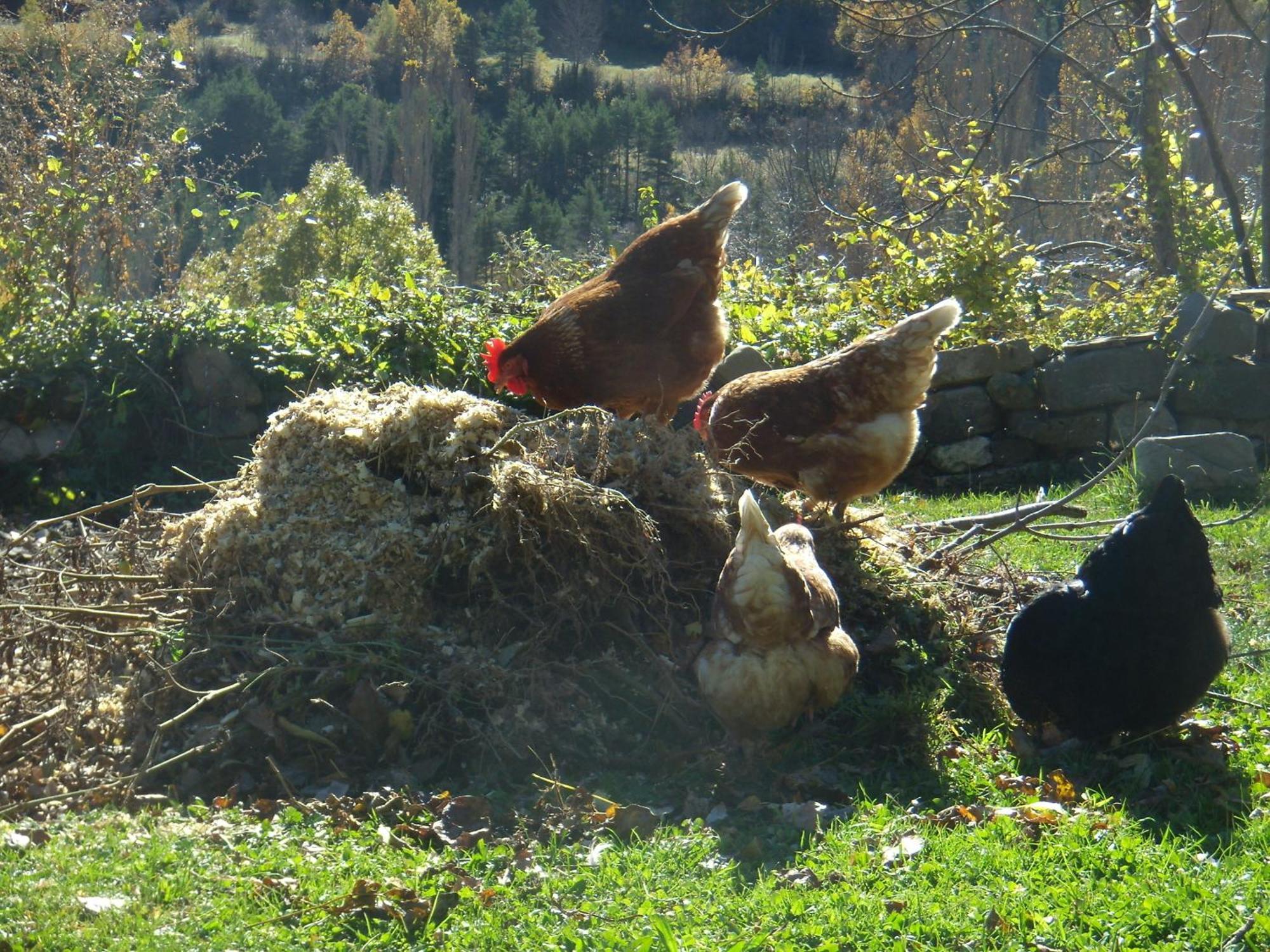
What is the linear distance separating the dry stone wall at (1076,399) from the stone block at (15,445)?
666cm

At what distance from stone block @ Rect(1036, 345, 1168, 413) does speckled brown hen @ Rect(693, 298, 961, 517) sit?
3573 millimetres

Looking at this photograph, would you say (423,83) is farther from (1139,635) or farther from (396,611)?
(1139,635)

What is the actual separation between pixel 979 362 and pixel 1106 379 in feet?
3.31

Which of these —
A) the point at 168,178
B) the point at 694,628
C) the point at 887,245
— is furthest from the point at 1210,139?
the point at 168,178

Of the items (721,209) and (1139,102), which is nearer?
(721,209)

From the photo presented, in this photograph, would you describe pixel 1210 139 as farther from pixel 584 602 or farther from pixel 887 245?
pixel 584 602

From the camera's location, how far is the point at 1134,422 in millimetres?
9203

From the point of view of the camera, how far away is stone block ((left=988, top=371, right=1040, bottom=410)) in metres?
9.45

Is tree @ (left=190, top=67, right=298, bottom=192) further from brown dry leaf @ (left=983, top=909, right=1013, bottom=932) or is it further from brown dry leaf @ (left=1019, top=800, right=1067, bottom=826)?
brown dry leaf @ (left=983, top=909, right=1013, bottom=932)

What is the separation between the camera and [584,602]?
16.2ft

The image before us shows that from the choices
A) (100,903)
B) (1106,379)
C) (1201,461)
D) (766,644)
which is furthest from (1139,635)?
(1106,379)

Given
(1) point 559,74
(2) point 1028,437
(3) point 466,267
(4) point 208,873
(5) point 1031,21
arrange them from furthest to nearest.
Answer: (1) point 559,74
(3) point 466,267
(5) point 1031,21
(2) point 1028,437
(4) point 208,873

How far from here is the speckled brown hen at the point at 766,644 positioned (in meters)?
4.22

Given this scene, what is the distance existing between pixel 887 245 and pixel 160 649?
7780 millimetres
